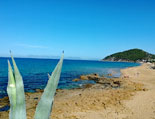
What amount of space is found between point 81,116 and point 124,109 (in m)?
2.33

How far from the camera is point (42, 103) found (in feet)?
4.95

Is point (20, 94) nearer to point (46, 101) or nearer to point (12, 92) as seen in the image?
point (12, 92)

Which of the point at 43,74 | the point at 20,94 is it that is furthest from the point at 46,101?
the point at 43,74

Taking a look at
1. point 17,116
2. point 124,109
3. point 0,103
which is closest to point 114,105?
point 124,109

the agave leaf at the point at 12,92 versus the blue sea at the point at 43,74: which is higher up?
the agave leaf at the point at 12,92

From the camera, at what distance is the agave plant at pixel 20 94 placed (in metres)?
1.44

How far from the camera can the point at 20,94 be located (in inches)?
57.3

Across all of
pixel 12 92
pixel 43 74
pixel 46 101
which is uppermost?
pixel 12 92

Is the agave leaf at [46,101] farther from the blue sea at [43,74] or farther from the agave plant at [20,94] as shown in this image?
the blue sea at [43,74]

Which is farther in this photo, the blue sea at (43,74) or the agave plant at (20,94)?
the blue sea at (43,74)

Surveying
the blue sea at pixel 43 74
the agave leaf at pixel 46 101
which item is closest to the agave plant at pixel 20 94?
the agave leaf at pixel 46 101

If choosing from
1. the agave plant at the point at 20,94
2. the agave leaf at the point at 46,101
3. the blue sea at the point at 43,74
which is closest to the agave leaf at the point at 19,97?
the agave plant at the point at 20,94

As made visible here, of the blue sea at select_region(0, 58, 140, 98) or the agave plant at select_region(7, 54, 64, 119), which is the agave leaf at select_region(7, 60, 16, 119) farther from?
the blue sea at select_region(0, 58, 140, 98)

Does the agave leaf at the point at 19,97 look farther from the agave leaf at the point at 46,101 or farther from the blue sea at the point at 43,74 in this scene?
the blue sea at the point at 43,74
